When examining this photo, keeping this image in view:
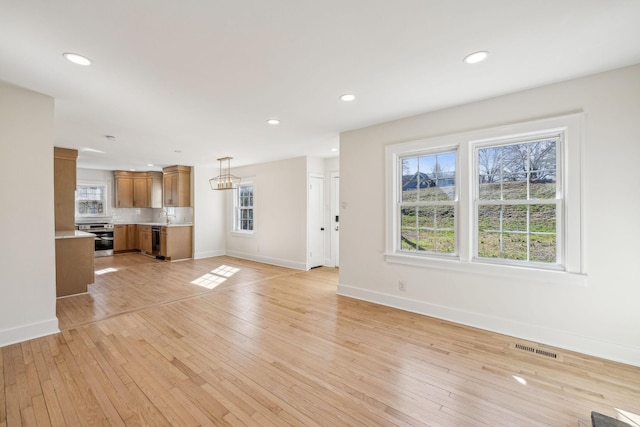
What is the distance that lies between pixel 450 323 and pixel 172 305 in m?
3.57

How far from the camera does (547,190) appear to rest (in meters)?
2.78

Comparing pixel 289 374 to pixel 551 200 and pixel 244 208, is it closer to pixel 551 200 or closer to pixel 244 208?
pixel 551 200

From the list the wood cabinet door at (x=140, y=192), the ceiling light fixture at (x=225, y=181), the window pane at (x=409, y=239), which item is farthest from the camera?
the wood cabinet door at (x=140, y=192)

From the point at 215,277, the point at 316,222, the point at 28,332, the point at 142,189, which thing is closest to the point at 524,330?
the point at 316,222

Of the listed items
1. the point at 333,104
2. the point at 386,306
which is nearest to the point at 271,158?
the point at 333,104

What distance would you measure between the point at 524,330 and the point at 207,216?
7128mm

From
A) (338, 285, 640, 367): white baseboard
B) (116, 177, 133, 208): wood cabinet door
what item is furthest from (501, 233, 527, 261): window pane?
(116, 177, 133, 208): wood cabinet door

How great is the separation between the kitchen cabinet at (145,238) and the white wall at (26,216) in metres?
5.05

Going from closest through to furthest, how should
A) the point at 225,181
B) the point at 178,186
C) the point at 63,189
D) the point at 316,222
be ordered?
the point at 63,189 → the point at 316,222 → the point at 225,181 → the point at 178,186

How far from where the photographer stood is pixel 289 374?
87.7 inches

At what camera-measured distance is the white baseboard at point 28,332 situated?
268 centimetres

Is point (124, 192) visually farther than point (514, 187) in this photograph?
Yes

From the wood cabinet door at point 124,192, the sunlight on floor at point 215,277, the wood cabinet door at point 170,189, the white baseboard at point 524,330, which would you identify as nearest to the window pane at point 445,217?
the white baseboard at point 524,330

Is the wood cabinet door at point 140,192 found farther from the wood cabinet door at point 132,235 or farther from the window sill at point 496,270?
the window sill at point 496,270
